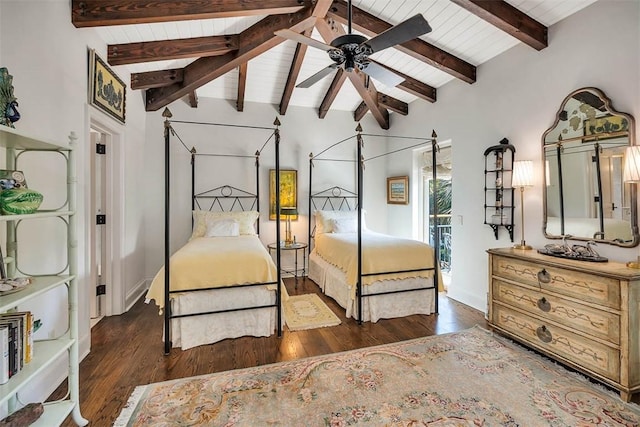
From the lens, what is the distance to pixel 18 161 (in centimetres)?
182

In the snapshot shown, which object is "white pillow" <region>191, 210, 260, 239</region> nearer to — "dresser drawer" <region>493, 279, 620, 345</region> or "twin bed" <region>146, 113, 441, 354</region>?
"twin bed" <region>146, 113, 441, 354</region>

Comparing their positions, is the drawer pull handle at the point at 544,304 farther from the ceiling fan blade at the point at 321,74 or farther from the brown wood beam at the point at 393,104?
the brown wood beam at the point at 393,104

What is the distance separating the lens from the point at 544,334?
2.45 meters

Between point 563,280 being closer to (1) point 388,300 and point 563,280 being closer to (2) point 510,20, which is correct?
(1) point 388,300

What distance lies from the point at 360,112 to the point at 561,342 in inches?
170

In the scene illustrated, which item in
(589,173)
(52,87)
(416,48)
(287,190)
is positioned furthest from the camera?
(287,190)

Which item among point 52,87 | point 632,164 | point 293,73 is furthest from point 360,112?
point 52,87

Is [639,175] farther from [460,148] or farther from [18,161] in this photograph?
[18,161]

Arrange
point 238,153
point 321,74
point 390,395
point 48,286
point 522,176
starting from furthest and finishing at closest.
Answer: point 238,153 < point 522,176 < point 321,74 < point 390,395 < point 48,286

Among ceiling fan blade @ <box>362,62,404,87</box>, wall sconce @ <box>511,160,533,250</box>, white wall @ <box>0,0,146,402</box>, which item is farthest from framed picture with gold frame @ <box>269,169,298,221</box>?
wall sconce @ <box>511,160,533,250</box>

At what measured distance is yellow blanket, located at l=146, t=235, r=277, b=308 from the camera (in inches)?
104

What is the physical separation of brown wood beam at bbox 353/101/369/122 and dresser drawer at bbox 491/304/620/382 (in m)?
3.70

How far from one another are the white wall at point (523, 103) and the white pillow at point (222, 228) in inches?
120

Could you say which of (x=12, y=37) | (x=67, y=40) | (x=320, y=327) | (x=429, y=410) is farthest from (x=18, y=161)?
(x=429, y=410)
